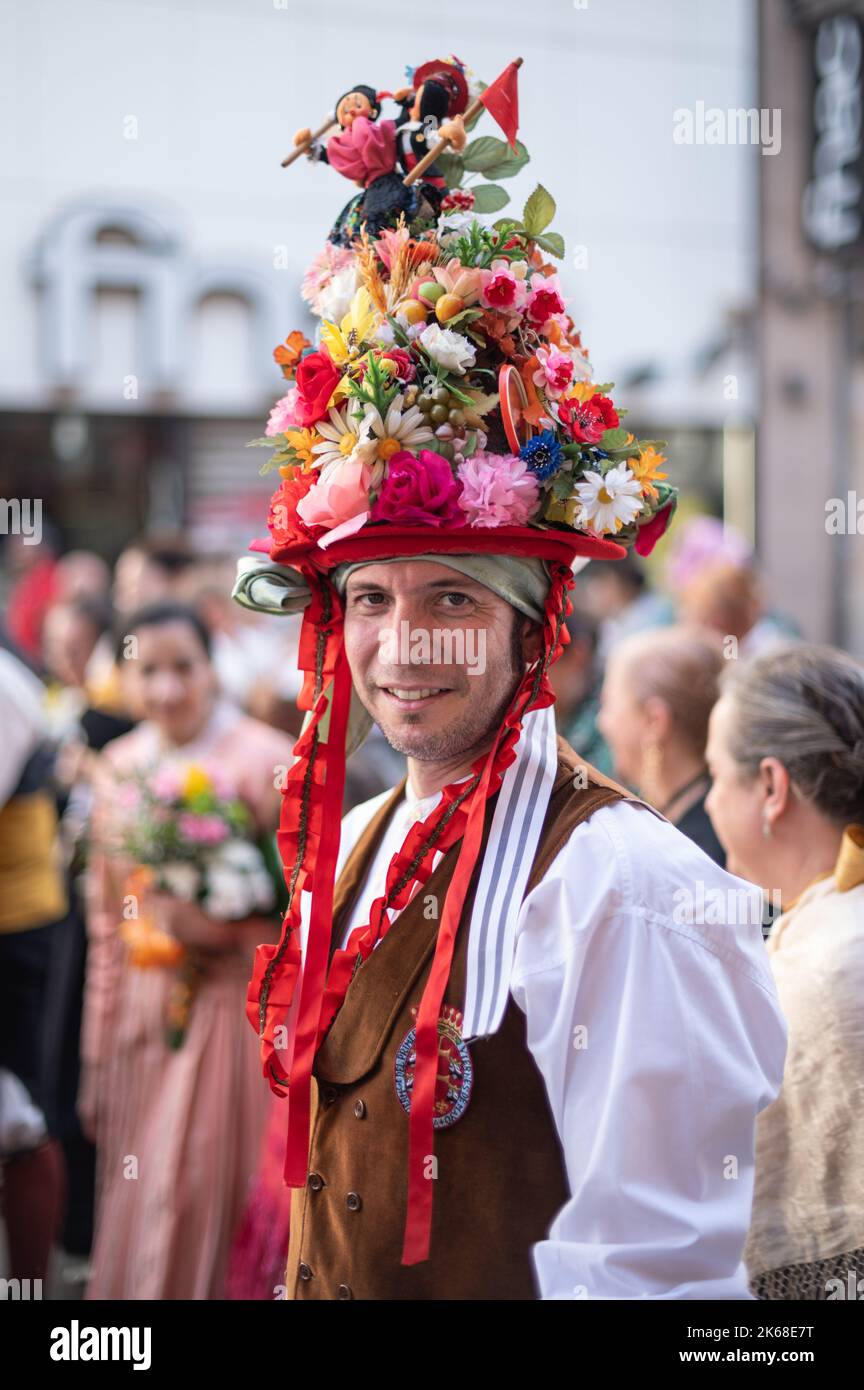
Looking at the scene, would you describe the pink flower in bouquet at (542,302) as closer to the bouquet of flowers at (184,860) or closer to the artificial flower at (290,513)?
the artificial flower at (290,513)

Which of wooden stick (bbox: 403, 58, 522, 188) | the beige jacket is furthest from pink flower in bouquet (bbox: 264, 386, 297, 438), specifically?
the beige jacket

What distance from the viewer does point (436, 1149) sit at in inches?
74.4

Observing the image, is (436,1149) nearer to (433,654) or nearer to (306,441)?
(433,654)

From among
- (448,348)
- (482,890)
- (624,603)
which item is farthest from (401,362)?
(624,603)

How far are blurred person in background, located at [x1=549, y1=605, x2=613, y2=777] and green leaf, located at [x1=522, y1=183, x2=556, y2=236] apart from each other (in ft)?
6.95

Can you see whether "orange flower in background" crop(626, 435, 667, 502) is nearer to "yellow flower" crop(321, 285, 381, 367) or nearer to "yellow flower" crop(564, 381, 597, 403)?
"yellow flower" crop(564, 381, 597, 403)

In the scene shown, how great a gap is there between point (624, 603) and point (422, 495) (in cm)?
624

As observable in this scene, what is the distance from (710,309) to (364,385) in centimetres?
1089

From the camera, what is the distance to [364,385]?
2.00 metres

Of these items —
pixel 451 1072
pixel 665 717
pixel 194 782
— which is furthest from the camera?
pixel 194 782

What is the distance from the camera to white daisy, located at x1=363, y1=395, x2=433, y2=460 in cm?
199

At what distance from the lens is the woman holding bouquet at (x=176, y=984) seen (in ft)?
12.6
